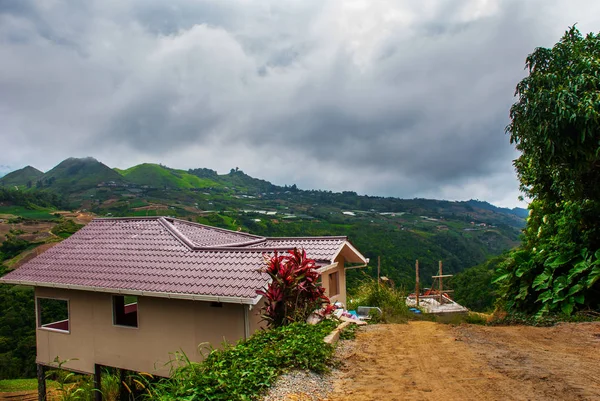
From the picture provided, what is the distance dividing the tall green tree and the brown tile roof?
552 centimetres

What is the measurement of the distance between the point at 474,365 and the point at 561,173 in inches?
198

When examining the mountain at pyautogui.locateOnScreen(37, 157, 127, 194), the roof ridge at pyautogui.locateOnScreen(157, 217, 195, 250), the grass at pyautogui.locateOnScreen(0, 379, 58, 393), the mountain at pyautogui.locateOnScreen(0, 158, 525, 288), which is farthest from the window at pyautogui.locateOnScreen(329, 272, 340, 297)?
the mountain at pyautogui.locateOnScreen(37, 157, 127, 194)

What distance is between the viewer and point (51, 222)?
44406mm

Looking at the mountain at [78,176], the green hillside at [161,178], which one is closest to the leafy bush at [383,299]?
the mountain at [78,176]

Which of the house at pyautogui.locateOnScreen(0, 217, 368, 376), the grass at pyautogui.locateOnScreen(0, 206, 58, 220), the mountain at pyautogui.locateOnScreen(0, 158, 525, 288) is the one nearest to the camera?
the house at pyautogui.locateOnScreen(0, 217, 368, 376)

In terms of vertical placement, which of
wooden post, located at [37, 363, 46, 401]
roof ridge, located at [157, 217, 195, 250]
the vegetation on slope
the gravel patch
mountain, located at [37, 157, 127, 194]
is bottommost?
the vegetation on slope

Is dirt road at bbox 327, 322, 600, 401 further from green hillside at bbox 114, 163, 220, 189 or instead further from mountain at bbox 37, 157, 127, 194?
green hillside at bbox 114, 163, 220, 189

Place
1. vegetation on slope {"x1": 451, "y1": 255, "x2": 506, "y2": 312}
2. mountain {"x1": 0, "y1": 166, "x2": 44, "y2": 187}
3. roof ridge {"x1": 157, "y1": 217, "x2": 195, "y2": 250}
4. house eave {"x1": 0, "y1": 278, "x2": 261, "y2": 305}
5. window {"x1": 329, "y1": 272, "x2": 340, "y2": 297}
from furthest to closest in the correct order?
mountain {"x1": 0, "y1": 166, "x2": 44, "y2": 187} < vegetation on slope {"x1": 451, "y1": 255, "x2": 506, "y2": 312} < window {"x1": 329, "y1": 272, "x2": 340, "y2": 297} < roof ridge {"x1": 157, "y1": 217, "x2": 195, "y2": 250} < house eave {"x1": 0, "y1": 278, "x2": 261, "y2": 305}

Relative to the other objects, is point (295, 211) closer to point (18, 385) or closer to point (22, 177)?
point (18, 385)

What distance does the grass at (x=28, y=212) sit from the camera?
4731cm

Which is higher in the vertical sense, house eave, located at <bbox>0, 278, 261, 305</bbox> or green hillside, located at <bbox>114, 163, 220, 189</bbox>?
green hillside, located at <bbox>114, 163, 220, 189</bbox>

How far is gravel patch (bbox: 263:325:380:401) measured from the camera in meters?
4.57

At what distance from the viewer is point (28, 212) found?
49469mm

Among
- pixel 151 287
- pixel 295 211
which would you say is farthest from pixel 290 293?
pixel 295 211
